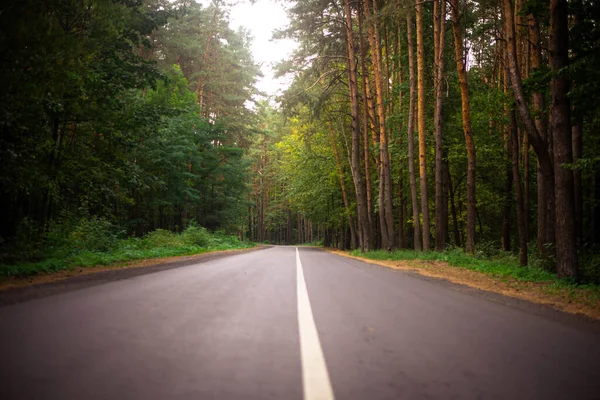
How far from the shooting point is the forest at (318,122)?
8.67 meters

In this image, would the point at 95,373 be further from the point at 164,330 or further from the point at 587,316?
the point at 587,316

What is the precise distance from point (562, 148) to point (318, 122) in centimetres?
2050

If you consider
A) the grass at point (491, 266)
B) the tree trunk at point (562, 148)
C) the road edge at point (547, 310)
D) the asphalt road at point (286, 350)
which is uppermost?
the tree trunk at point (562, 148)

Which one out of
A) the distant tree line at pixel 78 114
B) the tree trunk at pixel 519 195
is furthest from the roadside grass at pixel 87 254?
the tree trunk at pixel 519 195

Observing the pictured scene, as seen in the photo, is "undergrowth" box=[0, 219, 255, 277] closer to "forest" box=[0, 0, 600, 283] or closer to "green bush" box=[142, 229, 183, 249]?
"green bush" box=[142, 229, 183, 249]

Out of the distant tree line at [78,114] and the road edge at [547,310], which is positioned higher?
the distant tree line at [78,114]

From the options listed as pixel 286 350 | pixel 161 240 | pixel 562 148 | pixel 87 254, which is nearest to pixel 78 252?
pixel 87 254

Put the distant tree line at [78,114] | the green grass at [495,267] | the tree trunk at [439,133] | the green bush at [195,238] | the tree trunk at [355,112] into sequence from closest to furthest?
the distant tree line at [78,114] < the green grass at [495,267] < the tree trunk at [439,133] < the tree trunk at [355,112] < the green bush at [195,238]

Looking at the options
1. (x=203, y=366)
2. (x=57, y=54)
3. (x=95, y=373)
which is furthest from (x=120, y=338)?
(x=57, y=54)

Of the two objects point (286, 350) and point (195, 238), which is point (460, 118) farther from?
point (286, 350)

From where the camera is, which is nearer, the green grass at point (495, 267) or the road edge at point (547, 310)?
the road edge at point (547, 310)

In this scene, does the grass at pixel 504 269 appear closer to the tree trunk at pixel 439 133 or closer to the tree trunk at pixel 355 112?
the tree trunk at pixel 439 133

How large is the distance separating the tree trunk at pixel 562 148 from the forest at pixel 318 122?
0.03 meters

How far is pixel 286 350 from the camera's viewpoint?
9.86ft
